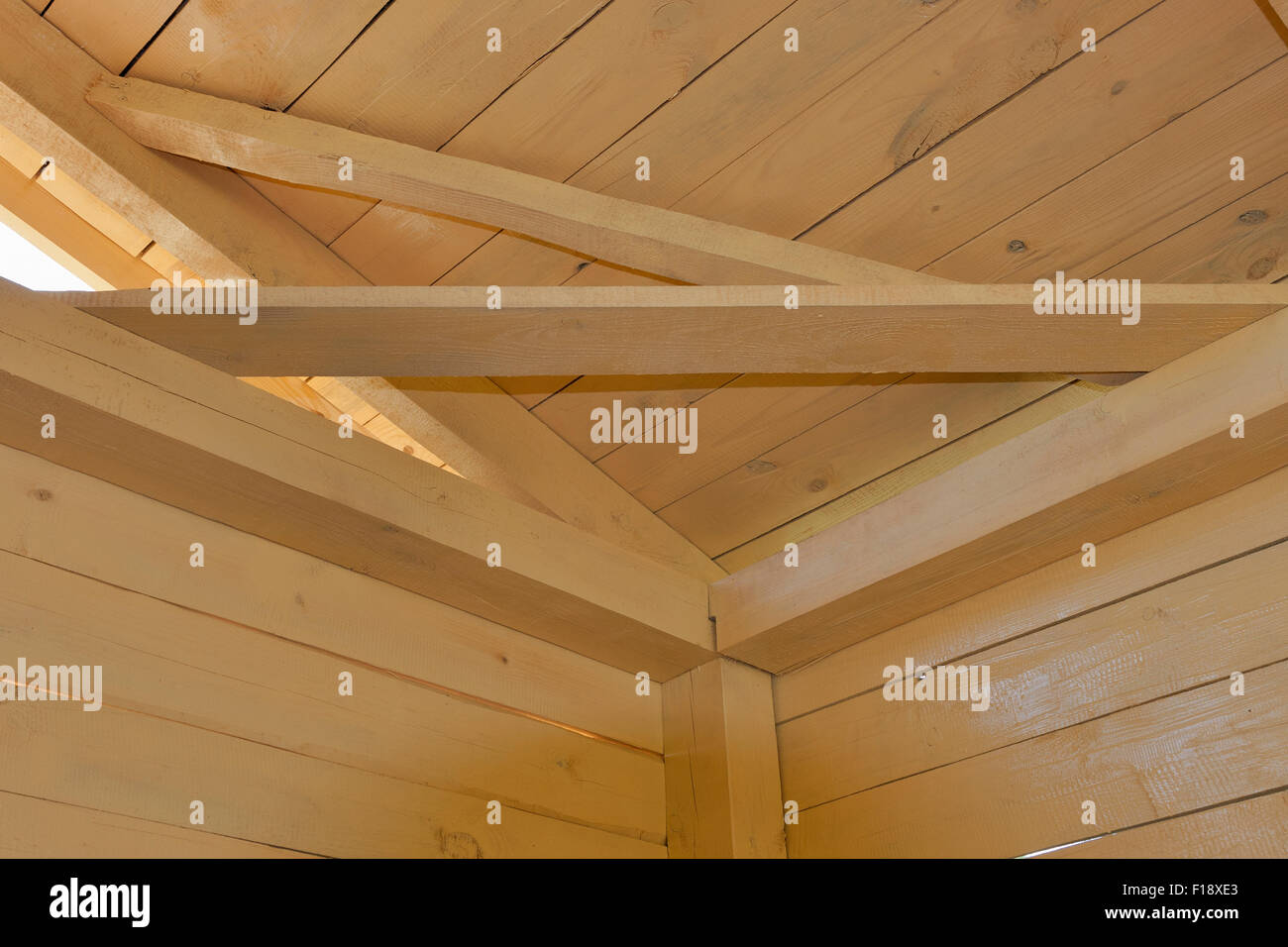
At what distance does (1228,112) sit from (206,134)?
1.56 meters

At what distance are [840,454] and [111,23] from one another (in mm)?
1452

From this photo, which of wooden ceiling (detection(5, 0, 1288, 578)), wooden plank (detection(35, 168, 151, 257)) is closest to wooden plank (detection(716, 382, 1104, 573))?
wooden ceiling (detection(5, 0, 1288, 578))

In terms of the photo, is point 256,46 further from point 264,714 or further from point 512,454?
point 264,714

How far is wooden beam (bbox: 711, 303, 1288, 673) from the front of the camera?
5.46ft

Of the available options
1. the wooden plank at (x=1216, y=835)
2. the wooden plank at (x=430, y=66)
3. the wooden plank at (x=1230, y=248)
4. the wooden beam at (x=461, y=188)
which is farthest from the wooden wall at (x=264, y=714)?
the wooden plank at (x=1230, y=248)

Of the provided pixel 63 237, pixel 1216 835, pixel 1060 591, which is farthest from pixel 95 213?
pixel 1216 835

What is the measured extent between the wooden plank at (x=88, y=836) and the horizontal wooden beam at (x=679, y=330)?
0.66 metres

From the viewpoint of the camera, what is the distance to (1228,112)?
5.64 feet

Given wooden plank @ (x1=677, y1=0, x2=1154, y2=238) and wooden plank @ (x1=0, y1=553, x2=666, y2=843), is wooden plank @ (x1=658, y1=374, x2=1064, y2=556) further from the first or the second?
wooden plank @ (x1=0, y1=553, x2=666, y2=843)

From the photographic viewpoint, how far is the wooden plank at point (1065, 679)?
5.53 feet

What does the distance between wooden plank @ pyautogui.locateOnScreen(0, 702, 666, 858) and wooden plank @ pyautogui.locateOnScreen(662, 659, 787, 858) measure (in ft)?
0.81

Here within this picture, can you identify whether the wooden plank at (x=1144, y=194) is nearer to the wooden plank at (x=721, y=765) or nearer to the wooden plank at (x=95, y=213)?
the wooden plank at (x=721, y=765)

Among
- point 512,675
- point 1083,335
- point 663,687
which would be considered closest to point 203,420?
point 512,675

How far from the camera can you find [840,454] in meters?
2.24
